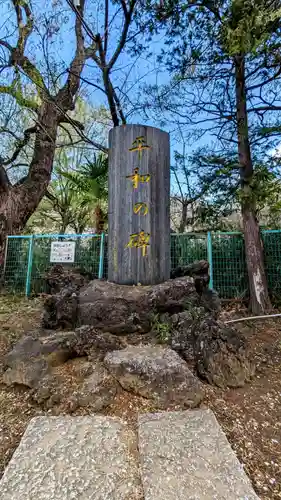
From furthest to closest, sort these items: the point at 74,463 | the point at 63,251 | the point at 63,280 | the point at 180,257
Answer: the point at 63,251, the point at 180,257, the point at 63,280, the point at 74,463

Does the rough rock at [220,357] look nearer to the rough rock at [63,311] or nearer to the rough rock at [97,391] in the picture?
the rough rock at [97,391]

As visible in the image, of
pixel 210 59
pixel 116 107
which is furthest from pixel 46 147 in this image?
pixel 210 59

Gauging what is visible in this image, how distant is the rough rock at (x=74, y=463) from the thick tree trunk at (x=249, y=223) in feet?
12.0

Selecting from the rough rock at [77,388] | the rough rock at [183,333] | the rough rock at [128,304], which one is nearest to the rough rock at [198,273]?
the rough rock at [128,304]

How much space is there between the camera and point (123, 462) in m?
1.26

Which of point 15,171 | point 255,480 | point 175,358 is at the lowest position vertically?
point 255,480

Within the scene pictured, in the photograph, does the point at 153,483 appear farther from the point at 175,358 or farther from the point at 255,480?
the point at 175,358

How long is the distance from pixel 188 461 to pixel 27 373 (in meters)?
1.28

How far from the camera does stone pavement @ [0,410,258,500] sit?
1104 mm

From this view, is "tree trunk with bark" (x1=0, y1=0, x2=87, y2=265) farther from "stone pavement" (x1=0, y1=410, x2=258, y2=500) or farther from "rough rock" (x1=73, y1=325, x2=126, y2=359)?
"stone pavement" (x1=0, y1=410, x2=258, y2=500)

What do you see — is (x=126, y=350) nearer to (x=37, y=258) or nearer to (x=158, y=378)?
(x=158, y=378)

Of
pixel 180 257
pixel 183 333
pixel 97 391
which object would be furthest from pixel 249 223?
pixel 97 391

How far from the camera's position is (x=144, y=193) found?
9.35ft

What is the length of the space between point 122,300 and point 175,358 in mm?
723
